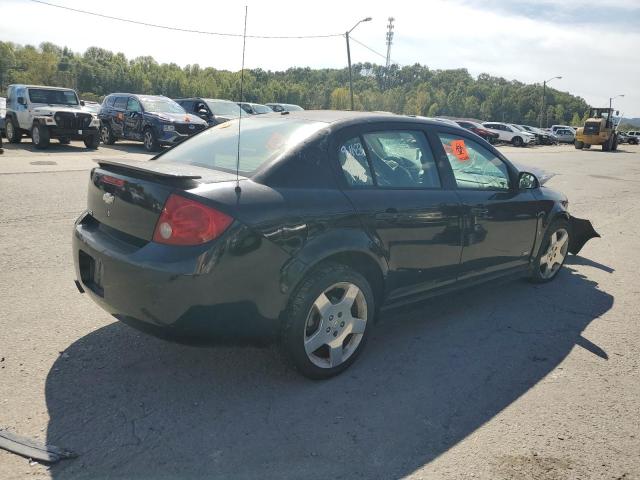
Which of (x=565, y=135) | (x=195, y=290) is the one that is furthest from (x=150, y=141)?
(x=565, y=135)

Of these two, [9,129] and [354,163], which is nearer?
[354,163]

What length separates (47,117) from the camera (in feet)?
54.4

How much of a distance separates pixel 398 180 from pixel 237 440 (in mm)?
1954

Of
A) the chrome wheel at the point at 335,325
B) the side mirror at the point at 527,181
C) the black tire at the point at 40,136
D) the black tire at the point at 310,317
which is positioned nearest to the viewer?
the black tire at the point at 310,317

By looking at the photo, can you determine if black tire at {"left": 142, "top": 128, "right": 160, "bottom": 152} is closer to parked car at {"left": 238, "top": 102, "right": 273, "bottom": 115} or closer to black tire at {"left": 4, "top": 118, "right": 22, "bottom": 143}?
black tire at {"left": 4, "top": 118, "right": 22, "bottom": 143}

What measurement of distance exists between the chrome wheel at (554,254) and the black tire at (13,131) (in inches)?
688

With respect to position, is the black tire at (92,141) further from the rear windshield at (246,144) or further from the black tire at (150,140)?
the rear windshield at (246,144)

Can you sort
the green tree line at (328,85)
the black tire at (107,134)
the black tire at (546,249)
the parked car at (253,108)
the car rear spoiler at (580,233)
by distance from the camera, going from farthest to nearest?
the green tree line at (328,85) → the parked car at (253,108) → the black tire at (107,134) → the car rear spoiler at (580,233) → the black tire at (546,249)

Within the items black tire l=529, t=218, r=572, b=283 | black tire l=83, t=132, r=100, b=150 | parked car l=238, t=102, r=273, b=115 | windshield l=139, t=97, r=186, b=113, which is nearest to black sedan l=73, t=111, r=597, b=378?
black tire l=529, t=218, r=572, b=283

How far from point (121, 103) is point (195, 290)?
17424 mm

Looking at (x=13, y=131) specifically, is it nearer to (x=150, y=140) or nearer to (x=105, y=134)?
(x=105, y=134)

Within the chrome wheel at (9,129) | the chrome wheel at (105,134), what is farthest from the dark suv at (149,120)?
the chrome wheel at (9,129)

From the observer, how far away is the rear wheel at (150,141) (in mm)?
17281

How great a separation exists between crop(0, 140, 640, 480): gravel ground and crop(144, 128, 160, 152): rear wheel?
13.1 metres
